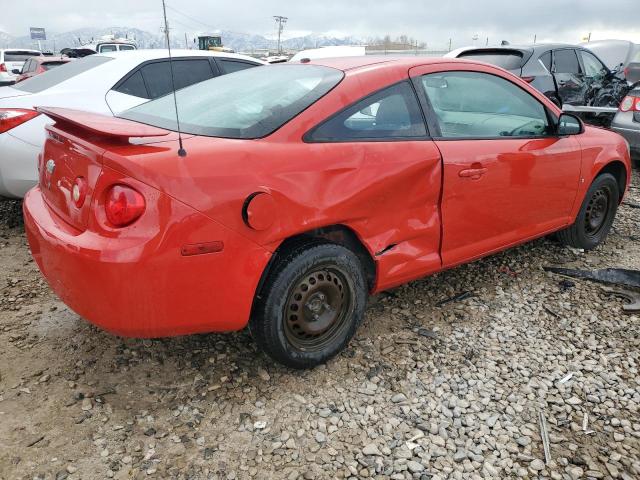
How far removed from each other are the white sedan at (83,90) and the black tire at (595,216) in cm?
369

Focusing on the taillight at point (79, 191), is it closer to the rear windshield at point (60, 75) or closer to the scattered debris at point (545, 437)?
the scattered debris at point (545, 437)

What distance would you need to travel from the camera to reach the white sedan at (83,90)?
12.6ft

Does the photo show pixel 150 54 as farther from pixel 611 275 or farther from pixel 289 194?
pixel 611 275

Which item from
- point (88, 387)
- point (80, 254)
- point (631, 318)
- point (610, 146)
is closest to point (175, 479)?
point (88, 387)

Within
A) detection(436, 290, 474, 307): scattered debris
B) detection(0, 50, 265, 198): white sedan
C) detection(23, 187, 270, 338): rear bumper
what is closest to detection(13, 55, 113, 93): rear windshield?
detection(0, 50, 265, 198): white sedan

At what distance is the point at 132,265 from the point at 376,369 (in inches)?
52.0

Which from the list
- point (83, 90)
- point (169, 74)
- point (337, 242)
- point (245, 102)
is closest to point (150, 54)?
point (169, 74)

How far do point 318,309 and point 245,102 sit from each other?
110 cm

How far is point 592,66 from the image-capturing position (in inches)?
323

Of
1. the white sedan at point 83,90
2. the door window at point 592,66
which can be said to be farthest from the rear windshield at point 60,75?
the door window at point 592,66

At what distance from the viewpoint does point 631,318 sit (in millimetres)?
3072

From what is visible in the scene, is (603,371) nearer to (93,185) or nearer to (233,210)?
(233,210)

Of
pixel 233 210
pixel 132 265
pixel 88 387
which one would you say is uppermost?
pixel 233 210

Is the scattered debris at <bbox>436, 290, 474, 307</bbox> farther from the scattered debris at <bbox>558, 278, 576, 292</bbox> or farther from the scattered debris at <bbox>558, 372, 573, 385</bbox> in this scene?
the scattered debris at <bbox>558, 372, 573, 385</bbox>
